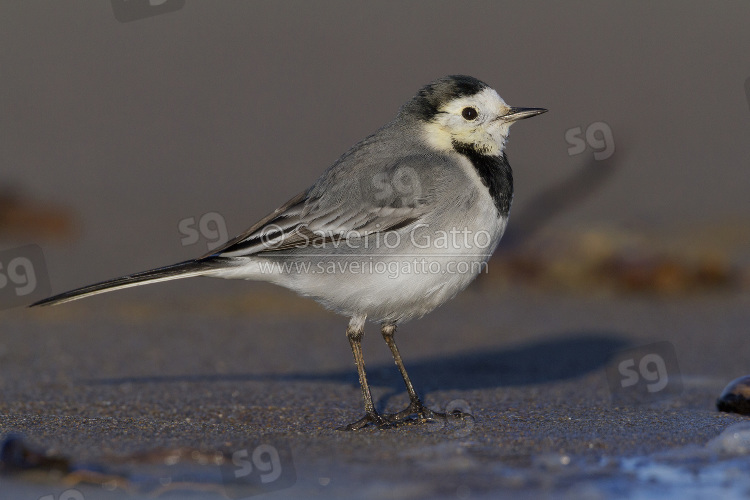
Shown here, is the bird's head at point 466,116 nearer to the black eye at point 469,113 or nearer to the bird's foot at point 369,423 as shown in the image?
the black eye at point 469,113

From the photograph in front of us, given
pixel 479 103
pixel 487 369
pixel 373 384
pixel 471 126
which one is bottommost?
pixel 487 369

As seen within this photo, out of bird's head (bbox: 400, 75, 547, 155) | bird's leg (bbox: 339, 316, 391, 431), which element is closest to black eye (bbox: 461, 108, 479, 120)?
bird's head (bbox: 400, 75, 547, 155)

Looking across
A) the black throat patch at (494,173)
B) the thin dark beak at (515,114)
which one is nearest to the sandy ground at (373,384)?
the black throat patch at (494,173)

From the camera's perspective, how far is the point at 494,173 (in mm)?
6324

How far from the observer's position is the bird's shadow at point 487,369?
7426 millimetres

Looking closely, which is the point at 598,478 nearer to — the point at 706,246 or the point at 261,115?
the point at 706,246

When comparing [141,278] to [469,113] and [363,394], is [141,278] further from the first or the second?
[469,113]

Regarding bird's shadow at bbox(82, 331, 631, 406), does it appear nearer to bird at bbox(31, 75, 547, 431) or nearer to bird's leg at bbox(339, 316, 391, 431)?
bird's leg at bbox(339, 316, 391, 431)

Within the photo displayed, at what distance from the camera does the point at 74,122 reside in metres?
15.8

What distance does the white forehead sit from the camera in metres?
Answer: 6.51

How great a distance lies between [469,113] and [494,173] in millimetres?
468

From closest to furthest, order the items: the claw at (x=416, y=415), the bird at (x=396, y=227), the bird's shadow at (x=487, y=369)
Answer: the bird at (x=396, y=227) → the claw at (x=416, y=415) → the bird's shadow at (x=487, y=369)

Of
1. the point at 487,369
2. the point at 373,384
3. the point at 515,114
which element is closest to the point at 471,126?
the point at 515,114

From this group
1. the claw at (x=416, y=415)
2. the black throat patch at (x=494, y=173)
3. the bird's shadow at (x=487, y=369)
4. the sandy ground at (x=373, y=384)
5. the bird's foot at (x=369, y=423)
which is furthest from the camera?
the bird's shadow at (x=487, y=369)
